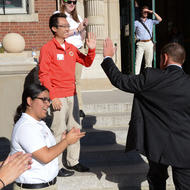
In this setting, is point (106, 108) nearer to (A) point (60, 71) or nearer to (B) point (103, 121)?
(B) point (103, 121)

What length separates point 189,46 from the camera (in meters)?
12.6

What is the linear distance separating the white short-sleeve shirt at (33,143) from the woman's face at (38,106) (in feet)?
0.13

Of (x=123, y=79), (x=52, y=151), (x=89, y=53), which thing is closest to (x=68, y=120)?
(x=89, y=53)

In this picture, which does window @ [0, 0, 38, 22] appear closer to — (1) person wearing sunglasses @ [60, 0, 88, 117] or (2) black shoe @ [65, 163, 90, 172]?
(1) person wearing sunglasses @ [60, 0, 88, 117]

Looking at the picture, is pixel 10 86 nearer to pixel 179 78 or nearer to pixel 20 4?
pixel 179 78

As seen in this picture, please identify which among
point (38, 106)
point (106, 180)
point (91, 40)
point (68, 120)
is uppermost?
point (91, 40)

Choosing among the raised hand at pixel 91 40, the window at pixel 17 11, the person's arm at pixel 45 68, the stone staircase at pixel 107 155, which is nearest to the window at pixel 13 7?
the window at pixel 17 11

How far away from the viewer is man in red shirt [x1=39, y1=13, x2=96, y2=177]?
4.05m

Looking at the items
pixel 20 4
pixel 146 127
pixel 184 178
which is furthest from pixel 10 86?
pixel 20 4

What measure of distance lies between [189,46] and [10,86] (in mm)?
8753

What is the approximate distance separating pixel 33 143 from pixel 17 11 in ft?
24.6

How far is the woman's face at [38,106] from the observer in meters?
2.62

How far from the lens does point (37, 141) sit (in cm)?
248

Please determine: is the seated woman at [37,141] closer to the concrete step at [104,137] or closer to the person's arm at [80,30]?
the person's arm at [80,30]
